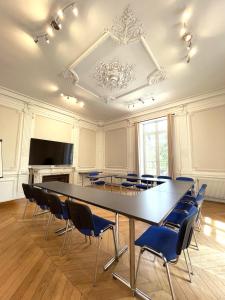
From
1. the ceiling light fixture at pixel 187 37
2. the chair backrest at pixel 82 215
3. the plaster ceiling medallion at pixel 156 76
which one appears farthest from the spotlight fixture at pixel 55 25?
the chair backrest at pixel 82 215

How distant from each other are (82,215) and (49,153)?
444cm

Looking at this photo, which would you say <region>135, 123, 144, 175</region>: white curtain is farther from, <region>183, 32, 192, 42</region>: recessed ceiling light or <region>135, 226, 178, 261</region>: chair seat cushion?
<region>135, 226, 178, 261</region>: chair seat cushion

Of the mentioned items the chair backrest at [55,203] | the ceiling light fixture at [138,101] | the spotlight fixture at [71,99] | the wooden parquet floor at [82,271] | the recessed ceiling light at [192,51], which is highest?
the ceiling light fixture at [138,101]

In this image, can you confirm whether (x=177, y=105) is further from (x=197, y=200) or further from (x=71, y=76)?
(x=197, y=200)

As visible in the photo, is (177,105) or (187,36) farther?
(177,105)

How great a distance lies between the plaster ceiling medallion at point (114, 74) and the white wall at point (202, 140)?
2.47 meters

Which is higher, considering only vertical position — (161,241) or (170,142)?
(170,142)

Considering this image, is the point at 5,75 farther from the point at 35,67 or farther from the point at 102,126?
the point at 102,126

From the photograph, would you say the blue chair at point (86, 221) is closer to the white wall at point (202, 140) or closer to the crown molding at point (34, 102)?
the white wall at point (202, 140)

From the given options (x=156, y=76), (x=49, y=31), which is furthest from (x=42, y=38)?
(x=156, y=76)

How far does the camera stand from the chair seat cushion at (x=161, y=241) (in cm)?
134

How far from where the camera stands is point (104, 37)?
268cm

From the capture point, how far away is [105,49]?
9.75ft

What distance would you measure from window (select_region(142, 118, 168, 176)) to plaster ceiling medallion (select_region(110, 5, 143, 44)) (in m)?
3.85
